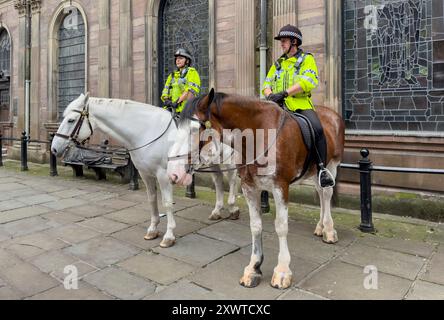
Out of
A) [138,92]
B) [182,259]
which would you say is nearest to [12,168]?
[138,92]

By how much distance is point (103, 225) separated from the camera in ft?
17.9

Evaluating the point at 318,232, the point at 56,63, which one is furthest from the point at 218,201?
the point at 56,63

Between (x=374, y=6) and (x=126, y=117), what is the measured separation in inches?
199

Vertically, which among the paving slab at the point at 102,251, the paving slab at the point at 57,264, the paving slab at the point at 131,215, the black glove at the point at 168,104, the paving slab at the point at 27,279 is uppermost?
the black glove at the point at 168,104

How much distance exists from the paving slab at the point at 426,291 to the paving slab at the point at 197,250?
202 cm

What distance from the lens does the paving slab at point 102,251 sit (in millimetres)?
4086

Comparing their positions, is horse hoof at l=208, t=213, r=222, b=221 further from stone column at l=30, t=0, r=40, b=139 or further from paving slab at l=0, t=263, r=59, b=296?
stone column at l=30, t=0, r=40, b=139

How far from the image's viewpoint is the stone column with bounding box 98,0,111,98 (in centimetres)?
1030

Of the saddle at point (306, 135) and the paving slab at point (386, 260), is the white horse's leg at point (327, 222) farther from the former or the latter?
the saddle at point (306, 135)

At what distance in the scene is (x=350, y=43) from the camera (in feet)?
21.9

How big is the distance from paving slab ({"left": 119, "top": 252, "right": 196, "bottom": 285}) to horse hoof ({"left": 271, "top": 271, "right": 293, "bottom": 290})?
952 millimetres

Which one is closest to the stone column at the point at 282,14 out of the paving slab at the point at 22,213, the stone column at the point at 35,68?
the paving slab at the point at 22,213

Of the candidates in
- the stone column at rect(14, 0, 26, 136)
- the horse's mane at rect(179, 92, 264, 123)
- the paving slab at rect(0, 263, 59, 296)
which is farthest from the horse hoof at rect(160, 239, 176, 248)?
the stone column at rect(14, 0, 26, 136)
